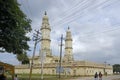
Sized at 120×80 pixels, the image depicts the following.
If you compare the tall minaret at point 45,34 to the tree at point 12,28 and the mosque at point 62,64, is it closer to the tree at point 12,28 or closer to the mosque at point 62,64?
the mosque at point 62,64

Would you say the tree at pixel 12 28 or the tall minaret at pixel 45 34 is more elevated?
the tall minaret at pixel 45 34

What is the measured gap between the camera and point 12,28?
96.1 feet

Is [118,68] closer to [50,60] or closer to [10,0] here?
[50,60]

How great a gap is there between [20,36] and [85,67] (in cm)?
5604

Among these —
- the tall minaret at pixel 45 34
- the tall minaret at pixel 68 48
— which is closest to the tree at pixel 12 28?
the tall minaret at pixel 45 34

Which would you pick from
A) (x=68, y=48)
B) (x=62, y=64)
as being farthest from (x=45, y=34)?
(x=68, y=48)

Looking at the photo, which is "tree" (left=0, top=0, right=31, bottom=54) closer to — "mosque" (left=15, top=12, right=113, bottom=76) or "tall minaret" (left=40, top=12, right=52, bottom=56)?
"mosque" (left=15, top=12, right=113, bottom=76)

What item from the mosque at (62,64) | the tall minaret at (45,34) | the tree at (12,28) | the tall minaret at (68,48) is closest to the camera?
the tree at (12,28)

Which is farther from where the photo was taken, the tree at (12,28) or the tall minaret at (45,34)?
the tall minaret at (45,34)

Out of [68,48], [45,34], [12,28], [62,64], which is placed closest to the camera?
[12,28]

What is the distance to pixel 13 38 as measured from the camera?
3127 centimetres

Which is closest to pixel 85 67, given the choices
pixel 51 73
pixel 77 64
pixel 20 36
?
A: pixel 77 64

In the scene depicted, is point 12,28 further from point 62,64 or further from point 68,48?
point 68,48

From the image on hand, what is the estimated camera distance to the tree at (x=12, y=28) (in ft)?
83.7
